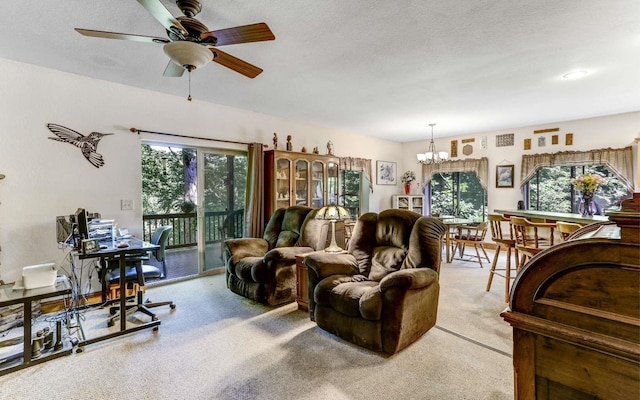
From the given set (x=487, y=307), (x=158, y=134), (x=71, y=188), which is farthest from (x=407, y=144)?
(x=71, y=188)

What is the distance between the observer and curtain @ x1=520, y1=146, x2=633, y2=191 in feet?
16.1

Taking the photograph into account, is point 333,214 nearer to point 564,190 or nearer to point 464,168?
point 464,168

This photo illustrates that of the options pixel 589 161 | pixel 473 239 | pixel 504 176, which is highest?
pixel 589 161

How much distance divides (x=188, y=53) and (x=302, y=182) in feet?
11.2

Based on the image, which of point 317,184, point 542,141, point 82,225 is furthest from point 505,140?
point 82,225

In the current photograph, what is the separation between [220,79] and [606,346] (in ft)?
12.3

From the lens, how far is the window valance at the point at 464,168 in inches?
255

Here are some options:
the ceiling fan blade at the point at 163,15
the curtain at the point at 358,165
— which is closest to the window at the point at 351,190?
the curtain at the point at 358,165

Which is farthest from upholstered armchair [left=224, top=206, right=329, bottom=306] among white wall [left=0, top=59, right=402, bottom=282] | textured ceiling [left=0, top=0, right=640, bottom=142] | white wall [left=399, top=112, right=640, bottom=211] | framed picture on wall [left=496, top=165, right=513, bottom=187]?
framed picture on wall [left=496, top=165, right=513, bottom=187]

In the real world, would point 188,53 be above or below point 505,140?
below

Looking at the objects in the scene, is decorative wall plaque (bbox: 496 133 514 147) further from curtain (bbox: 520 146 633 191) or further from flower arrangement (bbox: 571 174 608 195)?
flower arrangement (bbox: 571 174 608 195)

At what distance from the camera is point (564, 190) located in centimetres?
569

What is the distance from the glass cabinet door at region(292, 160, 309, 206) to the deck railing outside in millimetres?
1009

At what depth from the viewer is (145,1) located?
1601 mm
